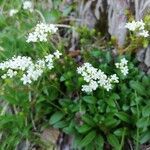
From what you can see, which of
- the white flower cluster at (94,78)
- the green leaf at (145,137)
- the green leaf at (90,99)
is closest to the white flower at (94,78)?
the white flower cluster at (94,78)

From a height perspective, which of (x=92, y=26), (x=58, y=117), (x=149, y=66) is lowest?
(x=58, y=117)

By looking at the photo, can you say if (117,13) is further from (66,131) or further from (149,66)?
(66,131)

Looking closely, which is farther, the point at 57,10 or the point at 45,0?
the point at 45,0

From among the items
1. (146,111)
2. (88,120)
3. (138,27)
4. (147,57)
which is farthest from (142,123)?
(138,27)

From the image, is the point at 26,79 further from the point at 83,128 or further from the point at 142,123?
the point at 142,123

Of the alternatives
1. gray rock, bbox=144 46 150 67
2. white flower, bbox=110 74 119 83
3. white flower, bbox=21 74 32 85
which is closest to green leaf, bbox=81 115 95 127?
white flower, bbox=110 74 119 83

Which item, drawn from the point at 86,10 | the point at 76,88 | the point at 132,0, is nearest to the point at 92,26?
the point at 86,10
